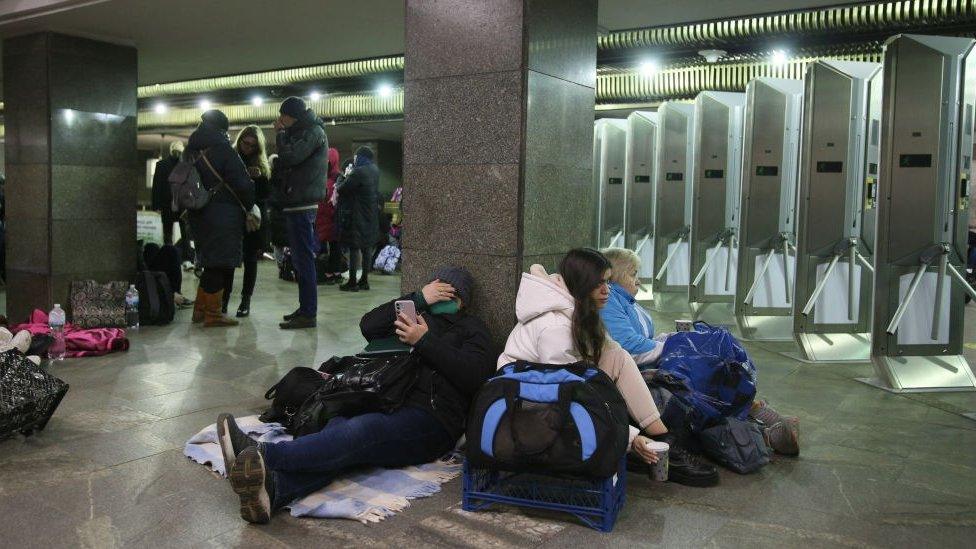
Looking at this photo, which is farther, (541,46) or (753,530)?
(541,46)

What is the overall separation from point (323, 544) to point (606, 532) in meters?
1.01

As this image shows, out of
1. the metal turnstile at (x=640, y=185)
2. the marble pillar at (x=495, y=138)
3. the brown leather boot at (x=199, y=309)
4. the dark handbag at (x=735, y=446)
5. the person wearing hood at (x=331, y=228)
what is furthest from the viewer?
the person wearing hood at (x=331, y=228)

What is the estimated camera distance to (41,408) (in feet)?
13.1

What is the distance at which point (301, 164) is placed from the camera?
7.15m

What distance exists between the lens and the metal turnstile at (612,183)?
1088cm

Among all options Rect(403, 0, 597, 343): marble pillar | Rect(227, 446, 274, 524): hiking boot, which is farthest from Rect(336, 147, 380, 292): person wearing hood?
Rect(227, 446, 274, 524): hiking boot

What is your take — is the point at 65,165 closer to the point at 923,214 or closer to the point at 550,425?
the point at 550,425

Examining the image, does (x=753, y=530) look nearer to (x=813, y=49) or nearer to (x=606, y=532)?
(x=606, y=532)

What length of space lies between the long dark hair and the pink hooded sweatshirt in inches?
1.1

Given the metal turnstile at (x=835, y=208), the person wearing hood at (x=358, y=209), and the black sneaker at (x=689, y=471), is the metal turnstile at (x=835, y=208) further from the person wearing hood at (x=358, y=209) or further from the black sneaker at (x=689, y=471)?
the person wearing hood at (x=358, y=209)

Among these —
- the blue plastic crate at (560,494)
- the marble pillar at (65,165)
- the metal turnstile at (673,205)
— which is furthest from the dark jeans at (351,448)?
the metal turnstile at (673,205)

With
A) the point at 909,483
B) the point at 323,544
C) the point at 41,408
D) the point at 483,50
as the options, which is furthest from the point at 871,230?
the point at 41,408

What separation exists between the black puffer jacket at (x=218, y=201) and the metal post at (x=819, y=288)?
471 centimetres

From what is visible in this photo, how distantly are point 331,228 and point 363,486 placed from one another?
27.4 feet
